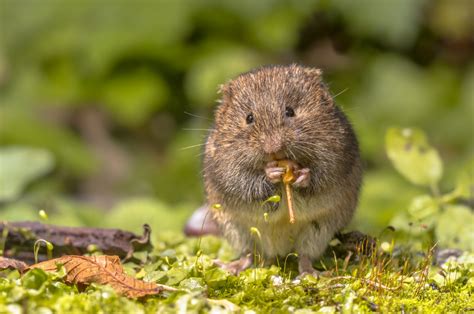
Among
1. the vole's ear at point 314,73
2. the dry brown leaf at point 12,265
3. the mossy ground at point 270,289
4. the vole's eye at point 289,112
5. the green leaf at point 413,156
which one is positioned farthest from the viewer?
the green leaf at point 413,156

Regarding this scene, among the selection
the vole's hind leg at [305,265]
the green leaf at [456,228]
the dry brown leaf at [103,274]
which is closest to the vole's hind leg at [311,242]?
the vole's hind leg at [305,265]

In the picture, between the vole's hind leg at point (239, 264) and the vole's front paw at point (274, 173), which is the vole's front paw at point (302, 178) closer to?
the vole's front paw at point (274, 173)

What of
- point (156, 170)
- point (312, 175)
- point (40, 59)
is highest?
point (40, 59)

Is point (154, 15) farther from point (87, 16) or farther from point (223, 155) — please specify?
point (223, 155)

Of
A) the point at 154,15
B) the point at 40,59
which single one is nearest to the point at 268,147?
the point at 154,15

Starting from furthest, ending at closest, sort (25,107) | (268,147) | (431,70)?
(431,70) → (25,107) → (268,147)

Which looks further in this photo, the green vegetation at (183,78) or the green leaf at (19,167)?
the green vegetation at (183,78)

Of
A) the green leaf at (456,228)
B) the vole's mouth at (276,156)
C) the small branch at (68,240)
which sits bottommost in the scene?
the green leaf at (456,228)
